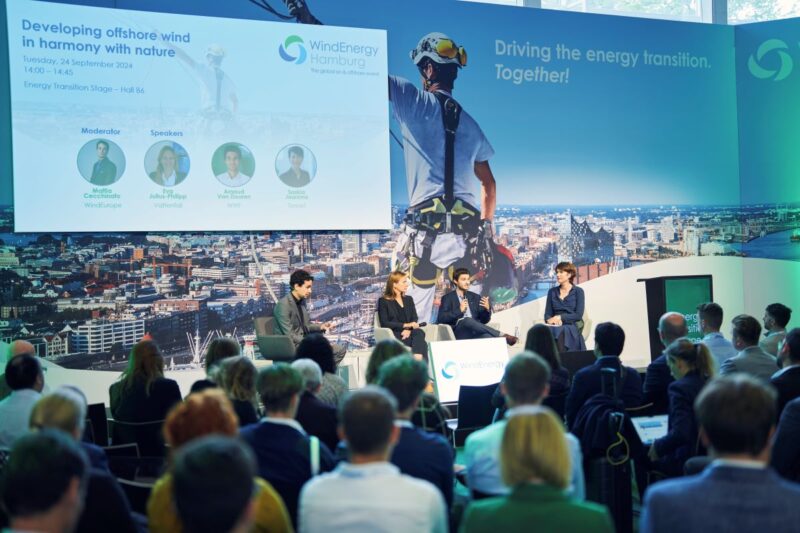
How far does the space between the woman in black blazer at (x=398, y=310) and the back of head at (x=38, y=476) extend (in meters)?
6.21

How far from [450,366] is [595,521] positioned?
4.36 m

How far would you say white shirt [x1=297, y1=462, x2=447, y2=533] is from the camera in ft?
7.18

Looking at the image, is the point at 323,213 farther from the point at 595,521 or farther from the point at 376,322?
the point at 595,521

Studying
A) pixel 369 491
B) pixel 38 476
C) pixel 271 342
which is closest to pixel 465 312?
pixel 271 342

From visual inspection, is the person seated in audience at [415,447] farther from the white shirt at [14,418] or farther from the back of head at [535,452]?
the white shirt at [14,418]

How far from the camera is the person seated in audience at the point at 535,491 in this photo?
79.9 inches

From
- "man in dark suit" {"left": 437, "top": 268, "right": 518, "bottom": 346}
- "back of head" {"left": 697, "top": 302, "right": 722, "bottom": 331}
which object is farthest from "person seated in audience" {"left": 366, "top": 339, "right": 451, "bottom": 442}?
"man in dark suit" {"left": 437, "top": 268, "right": 518, "bottom": 346}

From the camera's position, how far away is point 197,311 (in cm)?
812

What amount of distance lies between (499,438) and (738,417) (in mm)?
994

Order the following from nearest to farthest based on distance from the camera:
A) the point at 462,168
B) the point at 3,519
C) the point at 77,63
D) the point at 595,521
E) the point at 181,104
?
the point at 595,521, the point at 3,519, the point at 77,63, the point at 181,104, the point at 462,168

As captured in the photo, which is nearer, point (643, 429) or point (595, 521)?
point (595, 521)

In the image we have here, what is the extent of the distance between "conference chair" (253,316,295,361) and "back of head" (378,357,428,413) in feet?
14.1

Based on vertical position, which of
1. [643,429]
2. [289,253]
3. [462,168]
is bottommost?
[643,429]

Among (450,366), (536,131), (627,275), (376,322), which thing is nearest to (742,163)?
(627,275)
